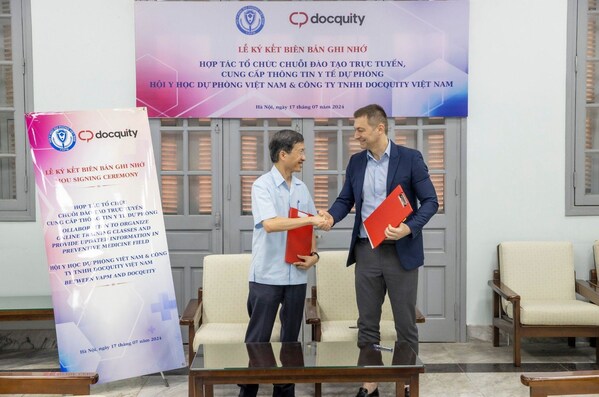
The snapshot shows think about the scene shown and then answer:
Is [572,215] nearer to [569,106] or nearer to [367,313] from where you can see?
[569,106]

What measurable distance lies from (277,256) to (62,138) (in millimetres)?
1682

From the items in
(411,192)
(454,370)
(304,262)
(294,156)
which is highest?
(294,156)

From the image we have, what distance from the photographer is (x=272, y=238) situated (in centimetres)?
440

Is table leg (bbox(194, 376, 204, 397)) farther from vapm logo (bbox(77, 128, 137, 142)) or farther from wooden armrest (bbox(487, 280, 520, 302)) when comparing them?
wooden armrest (bbox(487, 280, 520, 302))

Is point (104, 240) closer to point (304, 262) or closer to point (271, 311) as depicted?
point (271, 311)

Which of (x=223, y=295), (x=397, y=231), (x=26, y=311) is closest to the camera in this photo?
(x=397, y=231)

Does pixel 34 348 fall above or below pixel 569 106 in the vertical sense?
below

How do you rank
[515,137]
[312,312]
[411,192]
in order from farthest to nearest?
1. [515,137]
2. [312,312]
3. [411,192]

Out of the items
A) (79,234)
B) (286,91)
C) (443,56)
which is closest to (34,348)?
(79,234)

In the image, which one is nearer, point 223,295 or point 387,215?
point 387,215

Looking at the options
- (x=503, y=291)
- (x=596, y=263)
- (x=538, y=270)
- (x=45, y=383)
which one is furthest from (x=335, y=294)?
(x=45, y=383)

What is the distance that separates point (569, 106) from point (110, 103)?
399cm

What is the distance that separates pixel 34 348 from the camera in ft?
20.2

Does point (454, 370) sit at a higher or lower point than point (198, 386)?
lower
